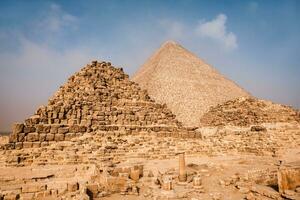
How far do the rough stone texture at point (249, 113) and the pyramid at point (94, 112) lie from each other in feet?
31.7

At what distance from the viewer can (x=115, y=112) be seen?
49.1ft

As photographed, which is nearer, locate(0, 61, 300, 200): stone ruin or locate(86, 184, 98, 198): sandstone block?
locate(86, 184, 98, 198): sandstone block

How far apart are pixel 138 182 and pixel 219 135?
13169 mm

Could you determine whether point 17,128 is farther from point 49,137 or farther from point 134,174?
point 134,174

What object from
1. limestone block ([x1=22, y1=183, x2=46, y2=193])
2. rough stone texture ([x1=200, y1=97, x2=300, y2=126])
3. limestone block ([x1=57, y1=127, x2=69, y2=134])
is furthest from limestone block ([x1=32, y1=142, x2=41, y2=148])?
rough stone texture ([x1=200, y1=97, x2=300, y2=126])

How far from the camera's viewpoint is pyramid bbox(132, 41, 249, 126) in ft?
113

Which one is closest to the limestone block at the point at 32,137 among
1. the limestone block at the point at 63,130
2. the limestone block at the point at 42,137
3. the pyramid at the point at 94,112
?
the pyramid at the point at 94,112

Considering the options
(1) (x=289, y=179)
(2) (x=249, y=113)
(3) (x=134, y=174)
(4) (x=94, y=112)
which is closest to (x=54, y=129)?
(4) (x=94, y=112)

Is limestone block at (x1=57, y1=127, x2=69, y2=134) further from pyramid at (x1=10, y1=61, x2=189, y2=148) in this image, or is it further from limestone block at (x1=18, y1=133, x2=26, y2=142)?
limestone block at (x1=18, y1=133, x2=26, y2=142)

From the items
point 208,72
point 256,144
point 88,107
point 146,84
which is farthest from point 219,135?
point 208,72

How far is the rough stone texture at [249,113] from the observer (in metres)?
22.6

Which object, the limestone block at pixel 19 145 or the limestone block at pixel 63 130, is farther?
the limestone block at pixel 63 130

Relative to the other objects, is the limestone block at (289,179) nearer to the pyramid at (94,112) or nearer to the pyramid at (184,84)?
the pyramid at (94,112)

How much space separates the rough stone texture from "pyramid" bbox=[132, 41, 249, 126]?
466cm
